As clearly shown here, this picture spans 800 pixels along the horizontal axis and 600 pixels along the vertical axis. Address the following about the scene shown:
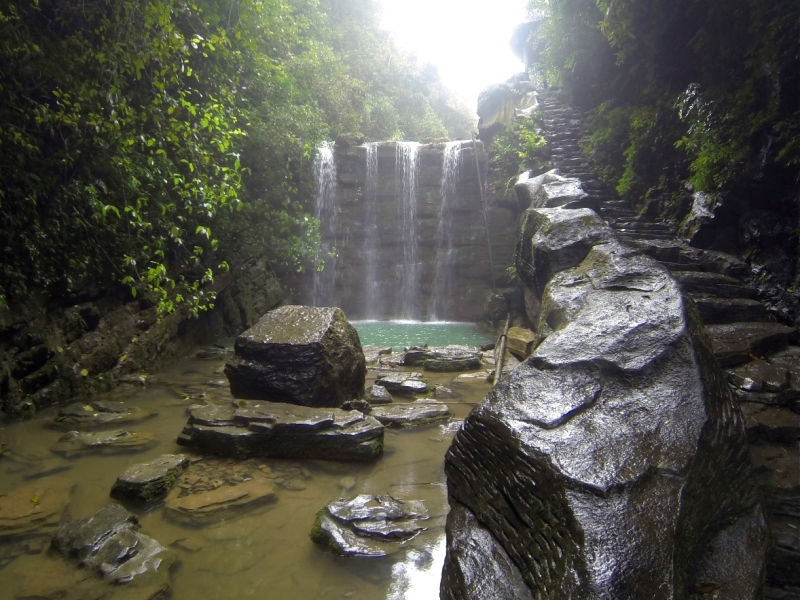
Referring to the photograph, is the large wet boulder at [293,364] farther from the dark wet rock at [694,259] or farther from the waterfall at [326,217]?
the waterfall at [326,217]

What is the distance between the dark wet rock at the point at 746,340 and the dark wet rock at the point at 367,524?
3.03m

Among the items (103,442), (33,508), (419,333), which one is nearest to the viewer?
(33,508)

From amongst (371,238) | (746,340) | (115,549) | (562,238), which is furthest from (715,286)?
(371,238)

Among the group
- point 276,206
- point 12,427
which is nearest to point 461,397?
point 12,427

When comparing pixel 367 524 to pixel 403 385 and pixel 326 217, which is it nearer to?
pixel 403 385

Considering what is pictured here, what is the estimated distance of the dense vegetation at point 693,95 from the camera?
5.94 metres

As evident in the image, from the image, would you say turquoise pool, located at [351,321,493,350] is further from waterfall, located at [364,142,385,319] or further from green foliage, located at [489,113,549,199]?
green foliage, located at [489,113,549,199]

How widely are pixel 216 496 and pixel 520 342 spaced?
→ 18.1 feet

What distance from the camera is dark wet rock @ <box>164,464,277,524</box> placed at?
3869 millimetres

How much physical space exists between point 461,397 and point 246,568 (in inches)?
167

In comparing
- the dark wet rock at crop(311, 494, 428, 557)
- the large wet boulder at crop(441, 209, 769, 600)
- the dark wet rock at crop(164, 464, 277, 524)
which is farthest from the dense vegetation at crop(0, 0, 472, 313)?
the large wet boulder at crop(441, 209, 769, 600)

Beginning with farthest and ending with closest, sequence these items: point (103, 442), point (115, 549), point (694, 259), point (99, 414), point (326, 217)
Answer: point (326, 217) → point (694, 259) → point (99, 414) → point (103, 442) → point (115, 549)

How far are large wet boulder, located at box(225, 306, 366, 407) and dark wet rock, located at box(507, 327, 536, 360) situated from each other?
10.1ft

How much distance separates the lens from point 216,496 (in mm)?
4094
